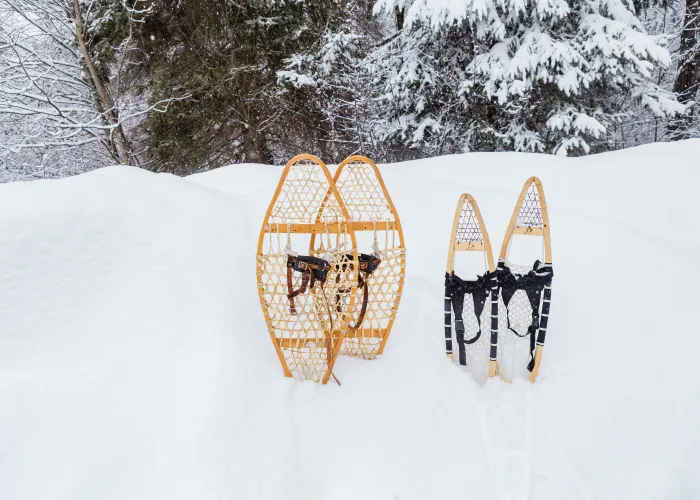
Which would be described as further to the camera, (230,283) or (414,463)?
(230,283)

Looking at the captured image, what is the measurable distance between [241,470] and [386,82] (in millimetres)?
7172

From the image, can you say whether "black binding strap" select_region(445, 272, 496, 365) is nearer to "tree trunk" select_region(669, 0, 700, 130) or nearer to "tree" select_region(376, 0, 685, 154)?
"tree" select_region(376, 0, 685, 154)

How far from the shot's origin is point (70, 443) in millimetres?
1786

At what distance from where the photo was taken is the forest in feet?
19.7

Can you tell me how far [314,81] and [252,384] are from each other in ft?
23.5

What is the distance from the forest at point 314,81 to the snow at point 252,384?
3720 mm

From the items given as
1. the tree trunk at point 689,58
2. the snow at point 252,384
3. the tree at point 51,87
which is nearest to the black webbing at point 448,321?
the snow at point 252,384

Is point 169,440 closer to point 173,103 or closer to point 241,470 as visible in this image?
point 241,470

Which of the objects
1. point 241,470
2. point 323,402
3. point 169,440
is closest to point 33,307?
point 169,440

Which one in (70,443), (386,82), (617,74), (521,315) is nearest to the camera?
(70,443)

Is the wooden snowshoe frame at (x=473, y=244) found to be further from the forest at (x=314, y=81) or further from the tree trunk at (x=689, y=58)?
the tree trunk at (x=689, y=58)

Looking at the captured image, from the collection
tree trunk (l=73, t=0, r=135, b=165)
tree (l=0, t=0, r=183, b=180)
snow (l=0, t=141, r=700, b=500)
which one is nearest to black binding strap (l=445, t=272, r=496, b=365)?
snow (l=0, t=141, r=700, b=500)

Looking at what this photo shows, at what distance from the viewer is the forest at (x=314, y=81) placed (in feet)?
19.7

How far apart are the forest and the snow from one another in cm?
372
